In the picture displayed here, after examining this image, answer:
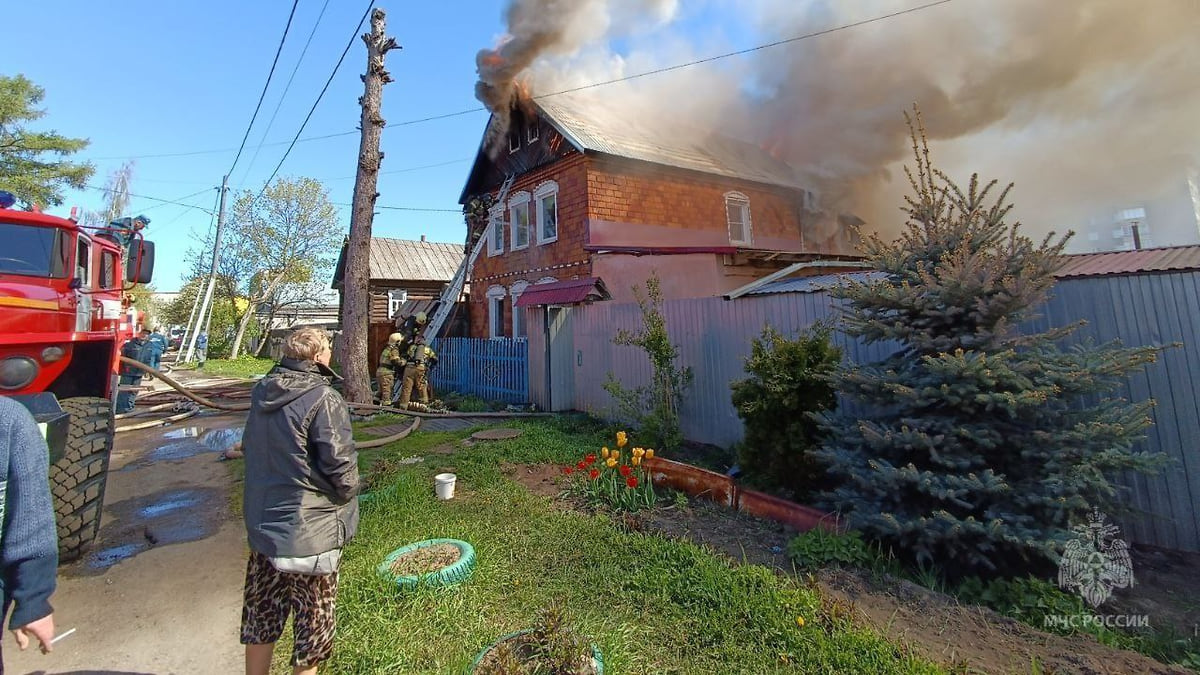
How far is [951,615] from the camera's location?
9.04ft

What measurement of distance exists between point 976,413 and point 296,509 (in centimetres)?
403

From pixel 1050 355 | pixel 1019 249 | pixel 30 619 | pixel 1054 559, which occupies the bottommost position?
pixel 1054 559

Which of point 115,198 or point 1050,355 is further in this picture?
point 115,198

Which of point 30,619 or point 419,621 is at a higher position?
point 30,619

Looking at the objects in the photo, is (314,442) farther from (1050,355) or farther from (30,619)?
(1050,355)

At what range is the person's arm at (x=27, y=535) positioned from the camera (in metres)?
1.59

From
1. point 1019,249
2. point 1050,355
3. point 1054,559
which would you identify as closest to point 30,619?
point 1054,559

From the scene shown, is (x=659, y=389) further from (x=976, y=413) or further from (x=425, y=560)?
(x=425, y=560)

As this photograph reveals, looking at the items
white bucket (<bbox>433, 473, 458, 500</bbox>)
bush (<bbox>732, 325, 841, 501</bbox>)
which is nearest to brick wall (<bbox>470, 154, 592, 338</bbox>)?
bush (<bbox>732, 325, 841, 501</bbox>)

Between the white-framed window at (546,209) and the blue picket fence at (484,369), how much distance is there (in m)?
3.70

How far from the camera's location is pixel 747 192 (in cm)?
1557

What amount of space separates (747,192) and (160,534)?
15.4 m

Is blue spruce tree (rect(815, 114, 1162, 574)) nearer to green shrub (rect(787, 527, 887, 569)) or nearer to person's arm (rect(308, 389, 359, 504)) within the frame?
green shrub (rect(787, 527, 887, 569))

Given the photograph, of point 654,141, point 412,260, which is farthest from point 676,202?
point 412,260
